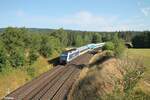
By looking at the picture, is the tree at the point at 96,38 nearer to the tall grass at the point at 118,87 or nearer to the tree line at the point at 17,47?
the tree line at the point at 17,47

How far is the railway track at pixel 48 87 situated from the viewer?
109ft

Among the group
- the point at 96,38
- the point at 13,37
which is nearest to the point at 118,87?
the point at 13,37

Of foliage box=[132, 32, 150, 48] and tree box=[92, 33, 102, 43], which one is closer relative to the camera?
foliage box=[132, 32, 150, 48]

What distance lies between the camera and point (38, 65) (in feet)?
178

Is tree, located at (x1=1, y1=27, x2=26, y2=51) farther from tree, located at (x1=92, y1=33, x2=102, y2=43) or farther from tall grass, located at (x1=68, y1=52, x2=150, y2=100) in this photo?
tree, located at (x1=92, y1=33, x2=102, y2=43)

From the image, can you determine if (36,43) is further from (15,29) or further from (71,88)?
(71,88)

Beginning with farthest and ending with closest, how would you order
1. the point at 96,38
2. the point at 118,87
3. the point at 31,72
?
the point at 96,38 < the point at 31,72 < the point at 118,87

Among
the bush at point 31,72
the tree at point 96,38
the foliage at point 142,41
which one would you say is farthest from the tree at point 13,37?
the tree at point 96,38

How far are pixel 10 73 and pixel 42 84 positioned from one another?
222 inches

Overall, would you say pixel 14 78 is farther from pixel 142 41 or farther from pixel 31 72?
pixel 142 41

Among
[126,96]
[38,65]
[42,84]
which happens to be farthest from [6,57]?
[126,96]

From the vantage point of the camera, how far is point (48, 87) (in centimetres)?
3941

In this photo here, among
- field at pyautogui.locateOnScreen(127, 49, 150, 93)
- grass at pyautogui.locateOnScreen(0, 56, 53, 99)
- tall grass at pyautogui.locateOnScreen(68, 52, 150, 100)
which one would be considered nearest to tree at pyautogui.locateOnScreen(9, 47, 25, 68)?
grass at pyautogui.locateOnScreen(0, 56, 53, 99)

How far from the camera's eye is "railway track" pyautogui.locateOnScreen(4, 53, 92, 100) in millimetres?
33197
